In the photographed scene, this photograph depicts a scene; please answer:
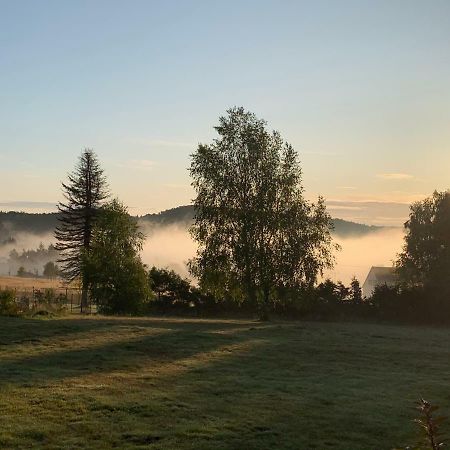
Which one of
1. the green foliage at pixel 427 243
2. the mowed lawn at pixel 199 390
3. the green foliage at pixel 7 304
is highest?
the green foliage at pixel 427 243

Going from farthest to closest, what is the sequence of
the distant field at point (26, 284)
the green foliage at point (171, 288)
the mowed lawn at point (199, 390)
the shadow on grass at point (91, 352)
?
the distant field at point (26, 284) → the green foliage at point (171, 288) → the shadow on grass at point (91, 352) → the mowed lawn at point (199, 390)

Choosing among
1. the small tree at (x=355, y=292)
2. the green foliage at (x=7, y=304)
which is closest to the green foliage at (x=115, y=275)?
the green foliage at (x=7, y=304)

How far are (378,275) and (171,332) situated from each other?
9751 centimetres

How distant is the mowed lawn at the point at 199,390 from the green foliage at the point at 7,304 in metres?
3.75

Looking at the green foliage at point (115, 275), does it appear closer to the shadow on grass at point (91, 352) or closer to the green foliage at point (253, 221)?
the green foliage at point (253, 221)

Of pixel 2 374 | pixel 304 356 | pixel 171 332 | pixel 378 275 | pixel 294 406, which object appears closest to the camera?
pixel 294 406

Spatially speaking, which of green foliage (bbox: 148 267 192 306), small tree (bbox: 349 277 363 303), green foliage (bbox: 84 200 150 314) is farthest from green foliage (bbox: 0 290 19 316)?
small tree (bbox: 349 277 363 303)

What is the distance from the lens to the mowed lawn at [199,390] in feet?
45.4

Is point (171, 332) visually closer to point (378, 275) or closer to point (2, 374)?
point (2, 374)

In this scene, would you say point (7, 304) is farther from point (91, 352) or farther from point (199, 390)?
point (199, 390)

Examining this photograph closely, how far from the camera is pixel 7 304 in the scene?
34.0m

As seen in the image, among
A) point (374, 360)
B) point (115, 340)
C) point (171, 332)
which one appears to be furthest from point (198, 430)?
point (171, 332)

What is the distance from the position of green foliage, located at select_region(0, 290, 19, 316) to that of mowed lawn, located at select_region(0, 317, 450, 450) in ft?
12.3

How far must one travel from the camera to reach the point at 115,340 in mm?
26516
